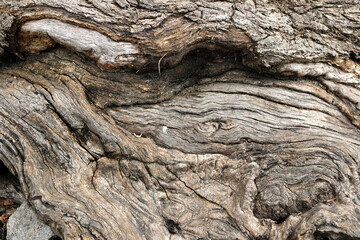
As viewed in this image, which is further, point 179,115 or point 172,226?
point 179,115

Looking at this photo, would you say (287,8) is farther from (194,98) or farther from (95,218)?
(95,218)

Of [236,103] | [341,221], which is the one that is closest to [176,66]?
[236,103]

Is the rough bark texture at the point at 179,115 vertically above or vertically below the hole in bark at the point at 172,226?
above

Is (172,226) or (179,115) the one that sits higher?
(179,115)
